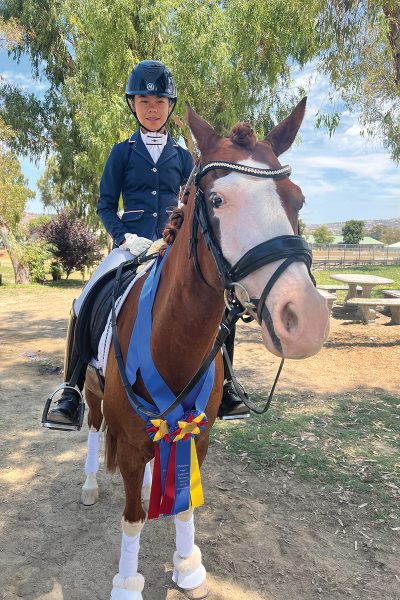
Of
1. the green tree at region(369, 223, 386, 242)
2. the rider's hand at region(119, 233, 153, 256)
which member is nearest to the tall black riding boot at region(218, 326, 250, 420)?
the rider's hand at region(119, 233, 153, 256)

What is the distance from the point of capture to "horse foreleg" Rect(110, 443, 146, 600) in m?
2.74

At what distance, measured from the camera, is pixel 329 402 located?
6.40 m

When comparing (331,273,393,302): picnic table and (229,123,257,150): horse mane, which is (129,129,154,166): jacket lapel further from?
(331,273,393,302): picnic table

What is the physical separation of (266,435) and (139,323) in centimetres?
338

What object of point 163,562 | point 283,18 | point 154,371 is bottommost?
point 163,562

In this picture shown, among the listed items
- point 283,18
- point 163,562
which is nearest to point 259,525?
point 163,562

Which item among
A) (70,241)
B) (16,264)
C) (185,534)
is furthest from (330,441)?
(70,241)

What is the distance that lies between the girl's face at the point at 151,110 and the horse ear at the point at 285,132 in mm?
1527

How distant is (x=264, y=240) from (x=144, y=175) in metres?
1.99

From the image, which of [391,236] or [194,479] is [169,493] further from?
[391,236]

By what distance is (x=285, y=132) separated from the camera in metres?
2.01

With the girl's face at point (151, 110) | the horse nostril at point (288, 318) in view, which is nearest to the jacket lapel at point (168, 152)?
the girl's face at point (151, 110)

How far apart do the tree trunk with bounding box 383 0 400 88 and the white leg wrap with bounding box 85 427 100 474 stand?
8.78 metres

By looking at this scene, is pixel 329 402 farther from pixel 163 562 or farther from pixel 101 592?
pixel 101 592
